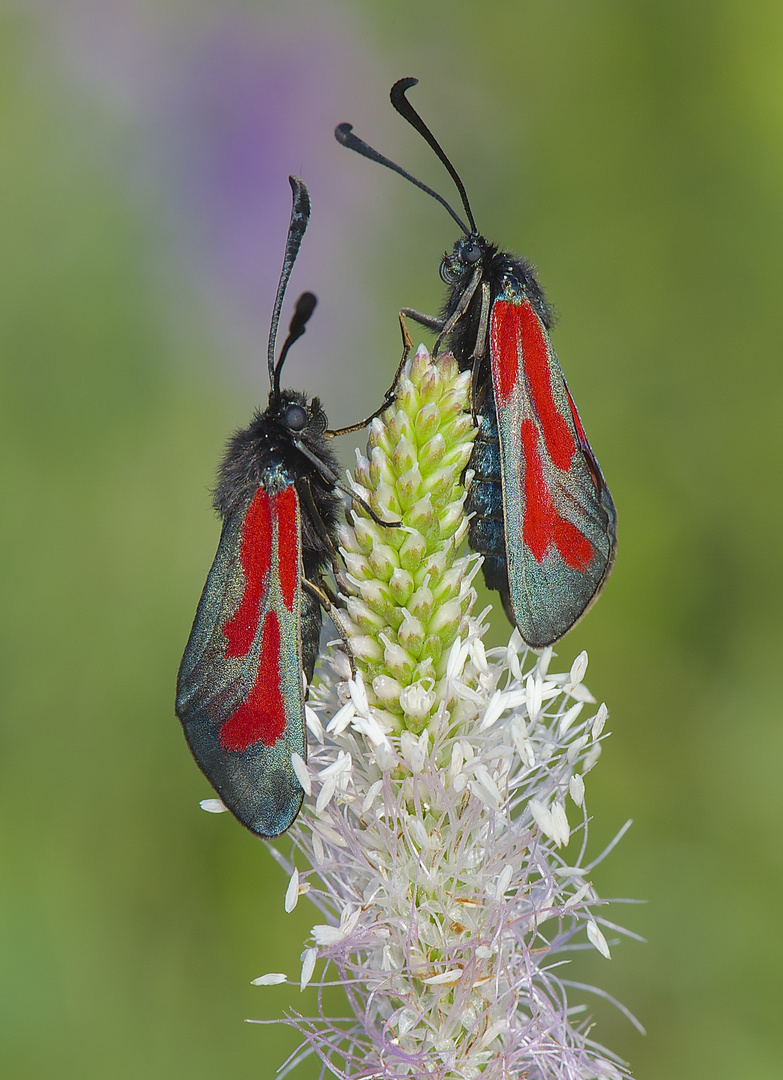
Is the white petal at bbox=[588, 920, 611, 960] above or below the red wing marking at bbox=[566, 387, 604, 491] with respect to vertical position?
below

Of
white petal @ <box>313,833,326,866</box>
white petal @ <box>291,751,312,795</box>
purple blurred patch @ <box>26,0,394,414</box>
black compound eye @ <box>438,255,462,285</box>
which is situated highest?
purple blurred patch @ <box>26,0,394,414</box>

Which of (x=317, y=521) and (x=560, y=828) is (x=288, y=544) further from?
(x=560, y=828)

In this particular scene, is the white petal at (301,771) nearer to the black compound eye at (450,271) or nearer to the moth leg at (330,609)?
the moth leg at (330,609)

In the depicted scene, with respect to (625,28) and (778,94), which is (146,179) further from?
(778,94)

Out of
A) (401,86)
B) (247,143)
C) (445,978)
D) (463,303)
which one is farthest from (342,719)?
(247,143)

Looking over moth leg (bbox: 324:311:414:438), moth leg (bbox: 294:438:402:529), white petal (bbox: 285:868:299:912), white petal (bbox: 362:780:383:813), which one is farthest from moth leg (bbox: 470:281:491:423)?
white petal (bbox: 285:868:299:912)

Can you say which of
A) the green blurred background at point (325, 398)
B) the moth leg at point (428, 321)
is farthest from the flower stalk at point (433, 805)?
the green blurred background at point (325, 398)

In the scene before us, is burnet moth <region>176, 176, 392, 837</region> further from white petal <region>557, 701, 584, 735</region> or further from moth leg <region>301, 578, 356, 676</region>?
white petal <region>557, 701, 584, 735</region>
